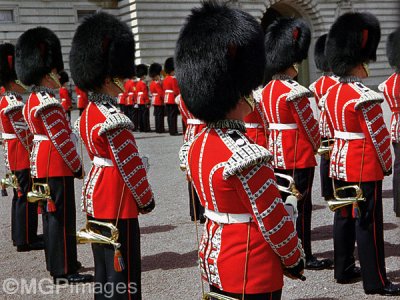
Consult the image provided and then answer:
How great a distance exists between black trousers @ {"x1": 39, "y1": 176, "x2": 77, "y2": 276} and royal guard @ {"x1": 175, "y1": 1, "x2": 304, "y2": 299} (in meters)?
2.07

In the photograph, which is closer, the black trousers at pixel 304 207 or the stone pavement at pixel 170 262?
the stone pavement at pixel 170 262

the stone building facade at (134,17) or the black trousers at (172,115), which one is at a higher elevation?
the stone building facade at (134,17)

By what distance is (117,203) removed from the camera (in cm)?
304

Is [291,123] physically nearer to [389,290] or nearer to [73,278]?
[389,290]

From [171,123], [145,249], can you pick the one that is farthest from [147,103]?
[145,249]

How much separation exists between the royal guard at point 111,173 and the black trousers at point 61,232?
3.01 ft

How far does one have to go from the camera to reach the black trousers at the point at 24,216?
16.0 feet

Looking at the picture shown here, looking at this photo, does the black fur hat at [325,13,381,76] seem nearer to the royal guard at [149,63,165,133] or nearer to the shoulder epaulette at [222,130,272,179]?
the shoulder epaulette at [222,130,272,179]

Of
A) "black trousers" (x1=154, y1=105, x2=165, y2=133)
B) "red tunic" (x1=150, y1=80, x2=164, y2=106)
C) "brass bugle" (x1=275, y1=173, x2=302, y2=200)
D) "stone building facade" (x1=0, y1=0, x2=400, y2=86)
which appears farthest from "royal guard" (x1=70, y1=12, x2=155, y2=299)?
"stone building facade" (x1=0, y1=0, x2=400, y2=86)

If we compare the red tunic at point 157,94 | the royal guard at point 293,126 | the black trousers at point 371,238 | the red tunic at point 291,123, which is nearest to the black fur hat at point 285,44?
the royal guard at point 293,126

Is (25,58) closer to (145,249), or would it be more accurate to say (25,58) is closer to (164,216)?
(145,249)

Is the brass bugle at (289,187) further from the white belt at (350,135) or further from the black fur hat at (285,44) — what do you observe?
the black fur hat at (285,44)

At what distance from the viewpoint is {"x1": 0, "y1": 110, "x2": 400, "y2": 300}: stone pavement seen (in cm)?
362

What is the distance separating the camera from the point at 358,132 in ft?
11.2
